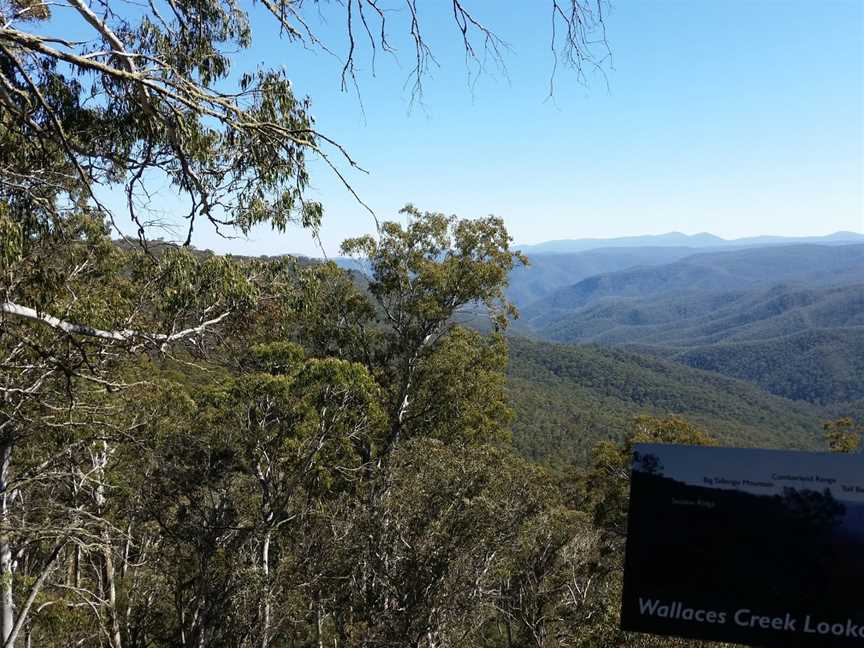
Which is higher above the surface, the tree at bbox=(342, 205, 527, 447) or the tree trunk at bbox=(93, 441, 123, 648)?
the tree at bbox=(342, 205, 527, 447)

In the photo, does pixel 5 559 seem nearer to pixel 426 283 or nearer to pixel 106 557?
pixel 106 557

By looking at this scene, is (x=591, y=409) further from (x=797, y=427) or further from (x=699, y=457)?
(x=699, y=457)

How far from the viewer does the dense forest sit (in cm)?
468

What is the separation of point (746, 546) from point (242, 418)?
7.26 metres

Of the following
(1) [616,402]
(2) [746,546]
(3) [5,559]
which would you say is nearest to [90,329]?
(3) [5,559]

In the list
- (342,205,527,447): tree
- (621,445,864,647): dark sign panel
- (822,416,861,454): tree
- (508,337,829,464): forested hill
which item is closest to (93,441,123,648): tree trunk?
(342,205,527,447): tree

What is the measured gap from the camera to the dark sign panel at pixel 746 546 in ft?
8.02

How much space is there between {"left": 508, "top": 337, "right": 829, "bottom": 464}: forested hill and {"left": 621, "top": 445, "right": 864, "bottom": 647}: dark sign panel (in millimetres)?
47652

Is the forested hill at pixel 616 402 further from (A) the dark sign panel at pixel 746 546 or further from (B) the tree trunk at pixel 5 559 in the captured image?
(A) the dark sign panel at pixel 746 546

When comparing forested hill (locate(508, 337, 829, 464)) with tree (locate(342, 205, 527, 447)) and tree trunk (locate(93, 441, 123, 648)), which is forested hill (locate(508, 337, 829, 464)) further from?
tree trunk (locate(93, 441, 123, 648))

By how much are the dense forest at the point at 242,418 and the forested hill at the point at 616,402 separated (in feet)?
126

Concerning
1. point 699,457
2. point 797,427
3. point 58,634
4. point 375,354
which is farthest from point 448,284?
point 797,427

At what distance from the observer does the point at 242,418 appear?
8555mm

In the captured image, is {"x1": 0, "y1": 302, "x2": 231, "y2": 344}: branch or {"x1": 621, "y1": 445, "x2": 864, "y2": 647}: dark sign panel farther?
{"x1": 0, "y1": 302, "x2": 231, "y2": 344}: branch
